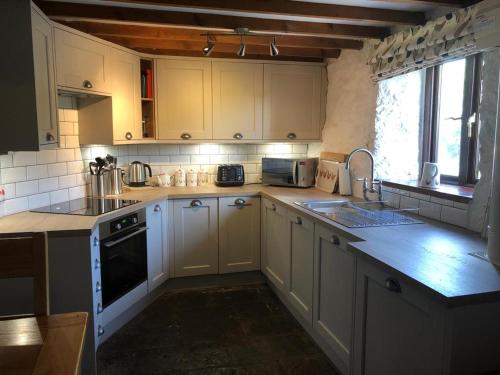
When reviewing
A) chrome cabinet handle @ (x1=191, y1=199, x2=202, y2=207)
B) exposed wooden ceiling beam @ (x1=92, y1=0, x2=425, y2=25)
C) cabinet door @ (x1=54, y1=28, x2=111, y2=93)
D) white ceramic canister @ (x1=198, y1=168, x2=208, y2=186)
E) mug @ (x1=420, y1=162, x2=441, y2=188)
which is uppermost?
exposed wooden ceiling beam @ (x1=92, y1=0, x2=425, y2=25)

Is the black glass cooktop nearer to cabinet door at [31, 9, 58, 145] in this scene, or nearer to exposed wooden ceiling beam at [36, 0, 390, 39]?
cabinet door at [31, 9, 58, 145]

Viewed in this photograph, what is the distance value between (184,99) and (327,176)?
4.61 ft

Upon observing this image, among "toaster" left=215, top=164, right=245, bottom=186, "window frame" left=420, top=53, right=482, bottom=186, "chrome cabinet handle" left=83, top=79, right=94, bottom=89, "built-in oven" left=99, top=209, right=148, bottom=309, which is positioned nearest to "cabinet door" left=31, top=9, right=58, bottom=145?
"chrome cabinet handle" left=83, top=79, right=94, bottom=89

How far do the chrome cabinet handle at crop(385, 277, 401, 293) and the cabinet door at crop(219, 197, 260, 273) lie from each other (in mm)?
1970

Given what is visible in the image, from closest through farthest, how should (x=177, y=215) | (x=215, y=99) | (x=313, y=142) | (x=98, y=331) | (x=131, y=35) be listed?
(x=98, y=331)
(x=131, y=35)
(x=177, y=215)
(x=215, y=99)
(x=313, y=142)

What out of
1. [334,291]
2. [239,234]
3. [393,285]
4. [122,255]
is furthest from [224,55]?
[393,285]

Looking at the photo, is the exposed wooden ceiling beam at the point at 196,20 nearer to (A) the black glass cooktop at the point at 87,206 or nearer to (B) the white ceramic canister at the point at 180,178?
(A) the black glass cooktop at the point at 87,206

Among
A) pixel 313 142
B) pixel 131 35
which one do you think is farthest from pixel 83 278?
pixel 313 142

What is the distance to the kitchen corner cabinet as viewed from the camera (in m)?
2.06

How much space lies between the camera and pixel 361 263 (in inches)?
69.8

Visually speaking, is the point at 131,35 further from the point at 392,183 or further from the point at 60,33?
the point at 392,183

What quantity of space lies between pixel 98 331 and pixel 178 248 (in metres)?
1.07

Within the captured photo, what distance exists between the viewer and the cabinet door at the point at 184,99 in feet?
11.3

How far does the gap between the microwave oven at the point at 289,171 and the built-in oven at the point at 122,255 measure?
132 centimetres
